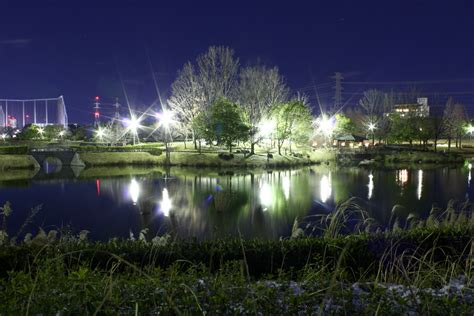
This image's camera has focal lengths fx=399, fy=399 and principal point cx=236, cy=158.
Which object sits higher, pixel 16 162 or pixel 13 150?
pixel 13 150

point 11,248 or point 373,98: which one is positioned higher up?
point 373,98

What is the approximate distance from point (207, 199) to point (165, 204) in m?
2.29

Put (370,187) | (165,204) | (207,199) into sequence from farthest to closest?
(370,187) < (207,199) < (165,204)

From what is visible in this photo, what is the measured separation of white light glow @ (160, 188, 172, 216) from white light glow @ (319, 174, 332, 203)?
24.5 feet

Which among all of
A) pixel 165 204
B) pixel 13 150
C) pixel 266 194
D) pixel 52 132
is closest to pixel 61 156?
pixel 13 150

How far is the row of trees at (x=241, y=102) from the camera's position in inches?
1700

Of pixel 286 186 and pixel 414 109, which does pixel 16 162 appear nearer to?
pixel 286 186

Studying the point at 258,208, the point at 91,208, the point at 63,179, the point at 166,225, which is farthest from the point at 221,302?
the point at 63,179

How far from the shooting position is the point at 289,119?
4347cm

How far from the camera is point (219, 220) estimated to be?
14734mm

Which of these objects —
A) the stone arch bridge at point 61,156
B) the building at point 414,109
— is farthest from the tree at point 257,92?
the building at point 414,109

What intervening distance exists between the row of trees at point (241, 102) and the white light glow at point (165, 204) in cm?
1962

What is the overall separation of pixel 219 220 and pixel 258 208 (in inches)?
121

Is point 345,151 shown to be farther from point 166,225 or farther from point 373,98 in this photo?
point 166,225
